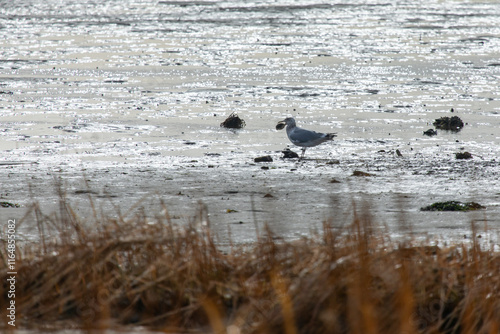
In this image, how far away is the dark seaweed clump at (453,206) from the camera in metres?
8.08

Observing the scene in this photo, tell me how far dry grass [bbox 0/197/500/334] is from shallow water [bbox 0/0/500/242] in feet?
1.05

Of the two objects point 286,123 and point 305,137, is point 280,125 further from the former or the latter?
point 305,137

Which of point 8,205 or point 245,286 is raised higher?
point 8,205

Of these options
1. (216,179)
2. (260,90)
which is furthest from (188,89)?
(216,179)

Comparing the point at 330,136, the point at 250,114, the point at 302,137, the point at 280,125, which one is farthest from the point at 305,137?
the point at 250,114

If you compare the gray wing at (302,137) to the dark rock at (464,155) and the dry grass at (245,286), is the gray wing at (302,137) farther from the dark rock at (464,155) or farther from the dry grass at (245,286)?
the dry grass at (245,286)

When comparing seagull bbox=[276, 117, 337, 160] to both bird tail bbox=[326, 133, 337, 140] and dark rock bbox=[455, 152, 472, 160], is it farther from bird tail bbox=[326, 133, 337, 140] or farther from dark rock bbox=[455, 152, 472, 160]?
dark rock bbox=[455, 152, 472, 160]

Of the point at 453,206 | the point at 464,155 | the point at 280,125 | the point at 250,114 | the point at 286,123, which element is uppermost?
the point at 250,114

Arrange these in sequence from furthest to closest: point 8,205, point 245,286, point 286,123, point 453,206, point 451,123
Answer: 1. point 451,123
2. point 286,123
3. point 453,206
4. point 8,205
5. point 245,286

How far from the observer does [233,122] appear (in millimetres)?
13078

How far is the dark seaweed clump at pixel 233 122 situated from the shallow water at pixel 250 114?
0.24 meters

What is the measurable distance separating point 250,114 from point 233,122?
4.19 feet

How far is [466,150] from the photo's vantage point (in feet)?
39.3

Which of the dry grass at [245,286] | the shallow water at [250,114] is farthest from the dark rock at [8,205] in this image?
the dry grass at [245,286]
